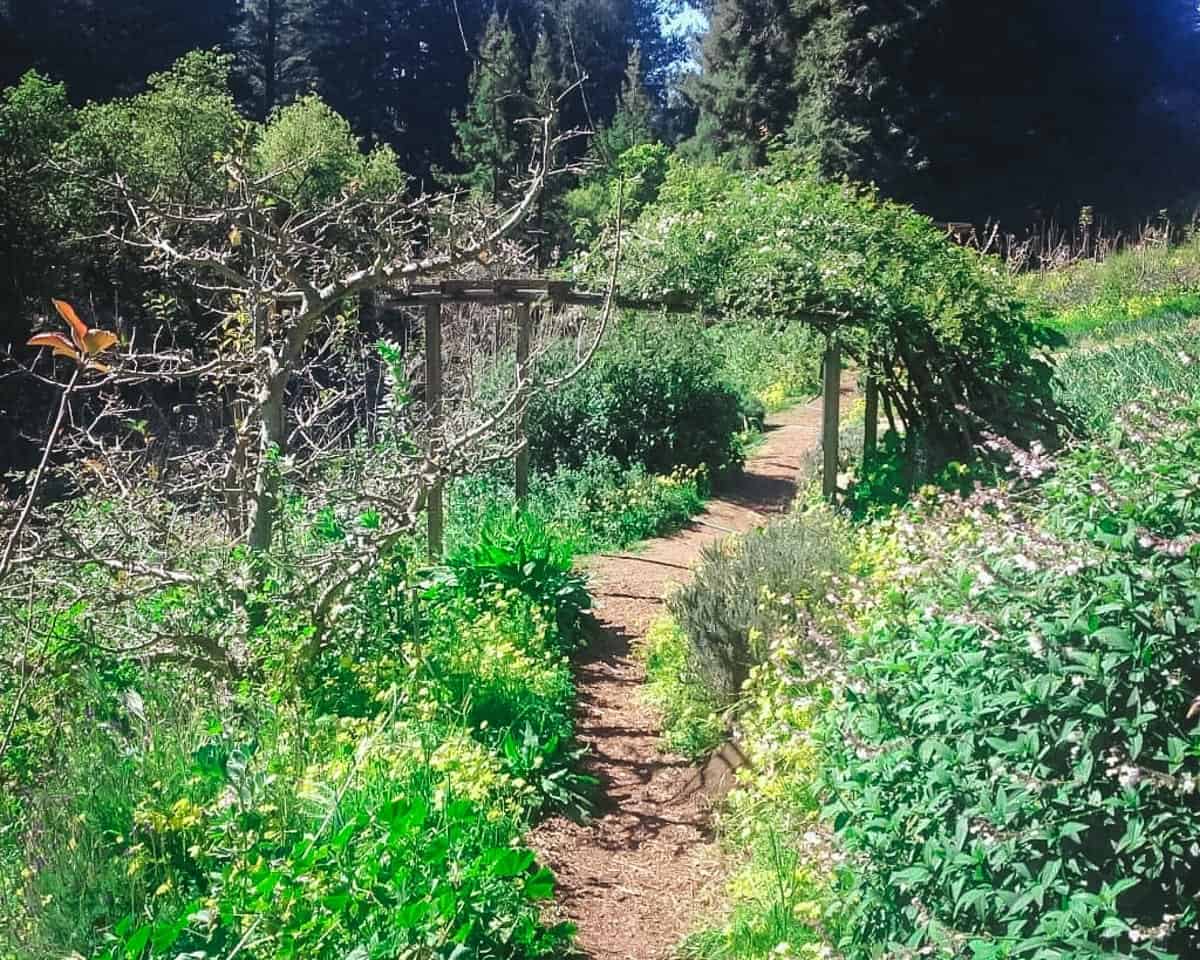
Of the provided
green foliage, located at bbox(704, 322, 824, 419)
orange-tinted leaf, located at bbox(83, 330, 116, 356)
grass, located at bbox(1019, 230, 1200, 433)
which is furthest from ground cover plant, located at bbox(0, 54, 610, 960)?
green foliage, located at bbox(704, 322, 824, 419)

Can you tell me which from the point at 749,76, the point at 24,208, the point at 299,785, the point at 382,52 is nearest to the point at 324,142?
the point at 24,208

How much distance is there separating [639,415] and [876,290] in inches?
175

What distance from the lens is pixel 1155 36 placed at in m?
31.4

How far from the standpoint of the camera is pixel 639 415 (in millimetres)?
11172

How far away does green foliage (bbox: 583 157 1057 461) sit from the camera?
276 inches

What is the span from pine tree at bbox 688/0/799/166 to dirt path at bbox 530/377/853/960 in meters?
26.4

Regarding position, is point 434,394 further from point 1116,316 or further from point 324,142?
point 324,142

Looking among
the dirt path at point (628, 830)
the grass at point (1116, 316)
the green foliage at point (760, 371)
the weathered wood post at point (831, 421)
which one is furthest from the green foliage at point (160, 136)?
the dirt path at point (628, 830)

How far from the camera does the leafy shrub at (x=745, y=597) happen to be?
16.1 feet

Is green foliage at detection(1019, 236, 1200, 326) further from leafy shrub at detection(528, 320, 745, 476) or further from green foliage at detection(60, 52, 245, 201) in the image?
green foliage at detection(60, 52, 245, 201)

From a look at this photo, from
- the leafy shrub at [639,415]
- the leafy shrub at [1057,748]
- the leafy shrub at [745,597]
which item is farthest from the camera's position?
the leafy shrub at [639,415]

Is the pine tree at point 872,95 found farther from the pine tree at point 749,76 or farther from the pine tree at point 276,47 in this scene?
the pine tree at point 276,47

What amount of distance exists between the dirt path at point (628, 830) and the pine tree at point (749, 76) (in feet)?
86.6

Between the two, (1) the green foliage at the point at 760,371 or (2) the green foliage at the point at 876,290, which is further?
(1) the green foliage at the point at 760,371
